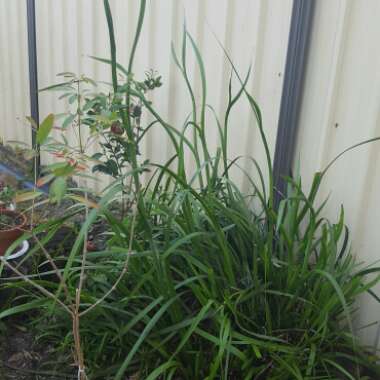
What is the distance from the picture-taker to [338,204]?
70.1 inches

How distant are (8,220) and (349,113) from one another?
152 cm

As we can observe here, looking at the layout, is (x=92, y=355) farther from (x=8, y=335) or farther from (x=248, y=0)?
(x=248, y=0)

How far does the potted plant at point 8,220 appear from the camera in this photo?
2111mm

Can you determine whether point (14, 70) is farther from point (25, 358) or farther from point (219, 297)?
point (219, 297)

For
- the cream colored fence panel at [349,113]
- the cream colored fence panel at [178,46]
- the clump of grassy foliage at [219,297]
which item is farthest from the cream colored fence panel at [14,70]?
the cream colored fence panel at [349,113]

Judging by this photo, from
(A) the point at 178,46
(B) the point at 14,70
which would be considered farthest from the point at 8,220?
(B) the point at 14,70

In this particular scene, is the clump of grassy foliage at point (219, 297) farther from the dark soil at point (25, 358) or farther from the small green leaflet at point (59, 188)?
the small green leaflet at point (59, 188)

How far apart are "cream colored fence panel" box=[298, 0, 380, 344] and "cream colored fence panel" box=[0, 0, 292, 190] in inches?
6.3

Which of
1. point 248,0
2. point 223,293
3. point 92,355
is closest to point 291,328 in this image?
point 223,293

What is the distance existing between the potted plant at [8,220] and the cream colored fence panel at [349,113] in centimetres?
122

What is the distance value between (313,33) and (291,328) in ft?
3.27

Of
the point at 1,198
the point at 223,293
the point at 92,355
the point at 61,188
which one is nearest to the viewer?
the point at 61,188

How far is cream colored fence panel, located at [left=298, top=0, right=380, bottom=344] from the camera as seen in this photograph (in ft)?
5.29

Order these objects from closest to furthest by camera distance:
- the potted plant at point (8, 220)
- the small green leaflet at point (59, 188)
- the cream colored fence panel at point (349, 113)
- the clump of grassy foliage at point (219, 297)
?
the small green leaflet at point (59, 188) < the clump of grassy foliage at point (219, 297) < the cream colored fence panel at point (349, 113) < the potted plant at point (8, 220)
